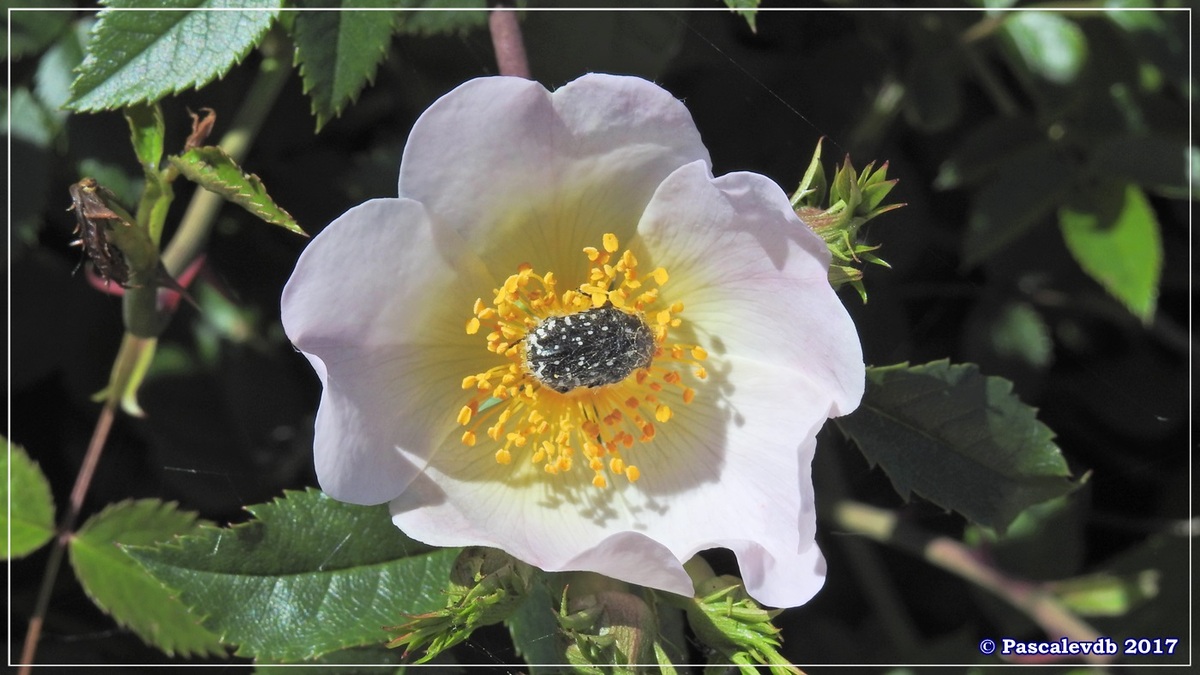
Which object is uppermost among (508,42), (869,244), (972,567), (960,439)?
(508,42)

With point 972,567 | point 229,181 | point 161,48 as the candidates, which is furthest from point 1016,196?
point 161,48

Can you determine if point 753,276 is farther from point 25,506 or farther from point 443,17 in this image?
point 25,506

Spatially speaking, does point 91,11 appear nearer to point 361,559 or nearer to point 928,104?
point 361,559

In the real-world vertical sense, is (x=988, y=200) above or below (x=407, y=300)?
below

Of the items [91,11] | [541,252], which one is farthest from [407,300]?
[91,11]

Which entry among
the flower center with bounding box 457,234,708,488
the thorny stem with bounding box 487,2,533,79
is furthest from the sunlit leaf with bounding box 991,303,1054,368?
the thorny stem with bounding box 487,2,533,79

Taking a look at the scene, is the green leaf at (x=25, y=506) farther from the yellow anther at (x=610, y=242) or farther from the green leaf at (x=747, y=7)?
the green leaf at (x=747, y=7)
